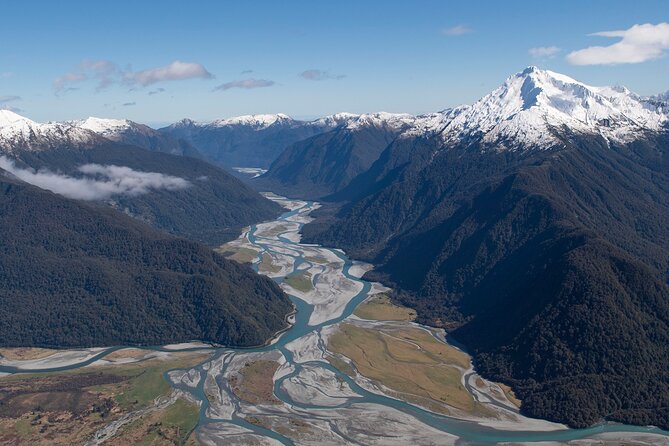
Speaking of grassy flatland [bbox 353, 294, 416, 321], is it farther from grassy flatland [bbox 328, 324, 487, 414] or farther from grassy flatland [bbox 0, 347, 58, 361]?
grassy flatland [bbox 0, 347, 58, 361]

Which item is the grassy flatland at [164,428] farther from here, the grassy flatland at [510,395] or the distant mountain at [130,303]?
the grassy flatland at [510,395]

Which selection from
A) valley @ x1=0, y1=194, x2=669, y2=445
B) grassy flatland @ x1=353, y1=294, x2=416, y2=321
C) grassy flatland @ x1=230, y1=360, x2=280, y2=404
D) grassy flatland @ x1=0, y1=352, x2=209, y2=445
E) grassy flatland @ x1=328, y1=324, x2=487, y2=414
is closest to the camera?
valley @ x1=0, y1=194, x2=669, y2=445

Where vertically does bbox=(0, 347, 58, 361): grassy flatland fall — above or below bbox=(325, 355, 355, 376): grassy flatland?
above

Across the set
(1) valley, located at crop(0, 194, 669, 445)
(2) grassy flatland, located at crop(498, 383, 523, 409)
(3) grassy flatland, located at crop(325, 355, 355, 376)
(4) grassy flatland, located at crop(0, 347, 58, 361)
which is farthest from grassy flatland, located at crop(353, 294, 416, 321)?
(4) grassy flatland, located at crop(0, 347, 58, 361)

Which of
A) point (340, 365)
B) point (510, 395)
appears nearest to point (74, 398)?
point (340, 365)

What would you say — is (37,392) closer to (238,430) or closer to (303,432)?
(238,430)

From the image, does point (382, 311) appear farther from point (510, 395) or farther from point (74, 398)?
point (74, 398)

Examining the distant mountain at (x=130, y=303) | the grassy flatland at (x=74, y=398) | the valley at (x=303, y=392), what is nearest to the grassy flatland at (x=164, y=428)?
the valley at (x=303, y=392)
